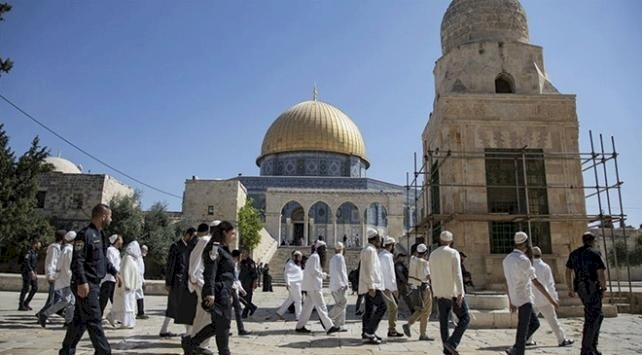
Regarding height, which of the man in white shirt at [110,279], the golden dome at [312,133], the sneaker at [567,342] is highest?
the golden dome at [312,133]

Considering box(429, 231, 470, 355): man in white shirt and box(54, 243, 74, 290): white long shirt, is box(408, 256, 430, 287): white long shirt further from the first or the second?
box(54, 243, 74, 290): white long shirt

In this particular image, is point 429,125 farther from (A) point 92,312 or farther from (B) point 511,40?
(A) point 92,312

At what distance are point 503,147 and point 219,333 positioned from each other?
8.39 m

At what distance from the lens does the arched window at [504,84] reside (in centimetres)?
1127

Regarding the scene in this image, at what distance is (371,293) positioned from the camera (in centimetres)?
562

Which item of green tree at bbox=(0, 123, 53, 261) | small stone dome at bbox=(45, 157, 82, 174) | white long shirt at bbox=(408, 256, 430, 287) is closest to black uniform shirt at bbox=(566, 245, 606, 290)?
white long shirt at bbox=(408, 256, 430, 287)

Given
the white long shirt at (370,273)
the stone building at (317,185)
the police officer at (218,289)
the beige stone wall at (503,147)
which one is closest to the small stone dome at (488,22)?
the beige stone wall at (503,147)

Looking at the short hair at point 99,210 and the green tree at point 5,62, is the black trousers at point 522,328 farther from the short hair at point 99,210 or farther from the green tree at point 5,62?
the green tree at point 5,62

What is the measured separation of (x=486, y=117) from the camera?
1038 cm

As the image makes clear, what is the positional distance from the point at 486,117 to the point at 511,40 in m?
2.63

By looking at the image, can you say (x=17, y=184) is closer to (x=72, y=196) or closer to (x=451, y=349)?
(x=72, y=196)

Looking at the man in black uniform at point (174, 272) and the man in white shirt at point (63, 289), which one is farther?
the man in white shirt at point (63, 289)

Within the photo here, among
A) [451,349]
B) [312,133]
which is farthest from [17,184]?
[312,133]

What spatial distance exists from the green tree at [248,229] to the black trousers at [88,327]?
18866 millimetres
